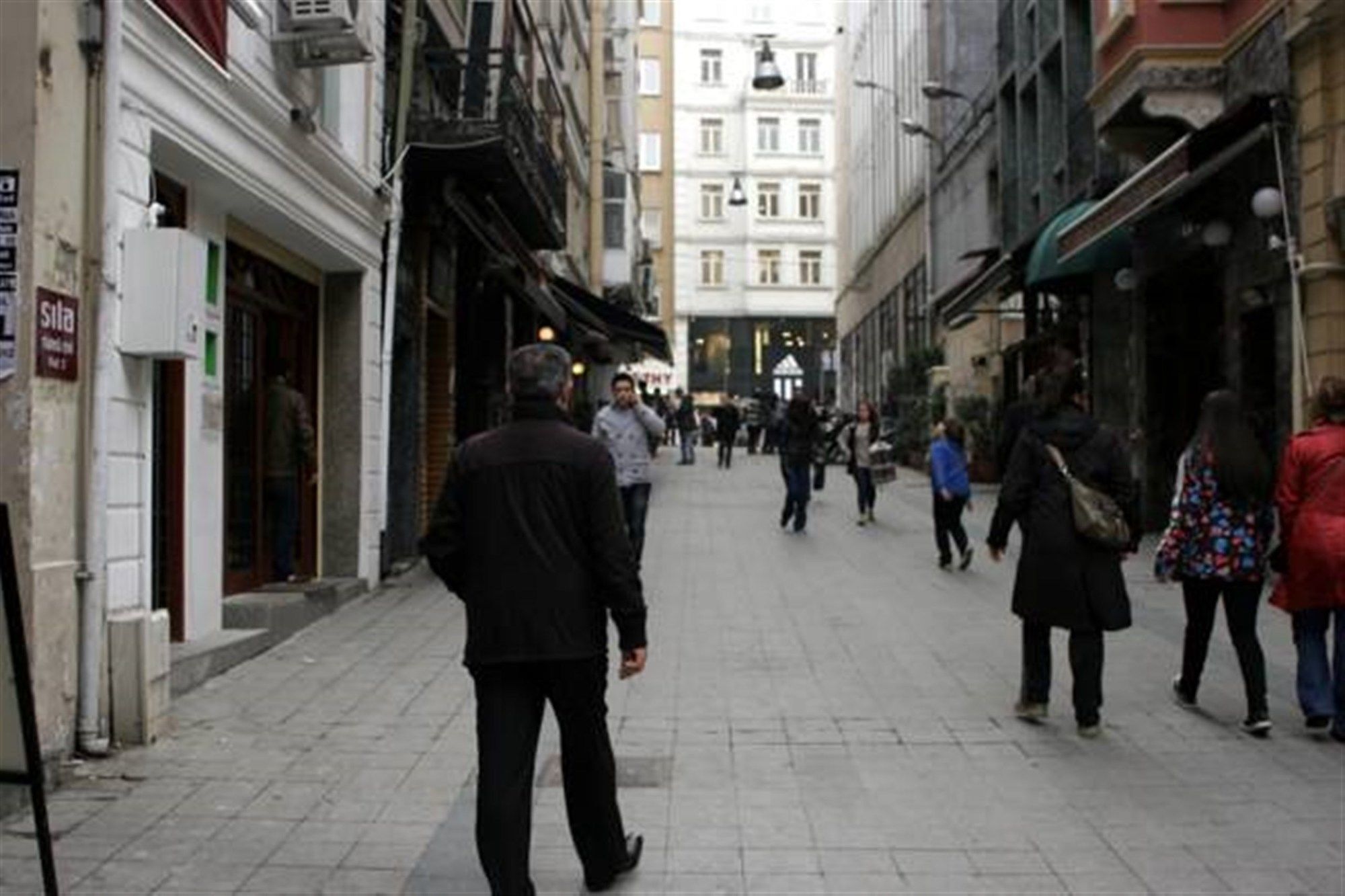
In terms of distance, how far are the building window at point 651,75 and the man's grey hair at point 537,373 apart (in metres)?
58.0

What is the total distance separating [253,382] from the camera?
11109 mm

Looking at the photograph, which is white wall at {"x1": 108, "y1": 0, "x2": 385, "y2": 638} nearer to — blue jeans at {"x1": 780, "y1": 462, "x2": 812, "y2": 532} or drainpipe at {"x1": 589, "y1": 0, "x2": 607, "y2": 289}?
blue jeans at {"x1": 780, "y1": 462, "x2": 812, "y2": 532}

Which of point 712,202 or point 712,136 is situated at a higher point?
point 712,136

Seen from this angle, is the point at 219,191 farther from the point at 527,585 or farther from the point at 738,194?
the point at 738,194

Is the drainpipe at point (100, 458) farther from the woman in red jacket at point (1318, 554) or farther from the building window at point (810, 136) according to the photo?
the building window at point (810, 136)

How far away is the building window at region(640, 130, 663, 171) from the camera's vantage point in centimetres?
6288

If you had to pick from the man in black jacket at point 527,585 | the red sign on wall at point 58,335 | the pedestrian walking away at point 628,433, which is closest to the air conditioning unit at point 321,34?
the pedestrian walking away at point 628,433

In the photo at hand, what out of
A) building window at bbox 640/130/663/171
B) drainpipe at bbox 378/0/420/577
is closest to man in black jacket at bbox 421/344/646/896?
drainpipe at bbox 378/0/420/577

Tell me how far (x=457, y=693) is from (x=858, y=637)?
327 cm

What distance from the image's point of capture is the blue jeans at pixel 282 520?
11.1m

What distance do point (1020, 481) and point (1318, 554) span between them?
1422 millimetres

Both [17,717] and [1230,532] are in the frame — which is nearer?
[17,717]

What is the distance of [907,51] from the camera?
4066 centimetres

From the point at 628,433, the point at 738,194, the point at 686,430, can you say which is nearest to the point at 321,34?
the point at 628,433
